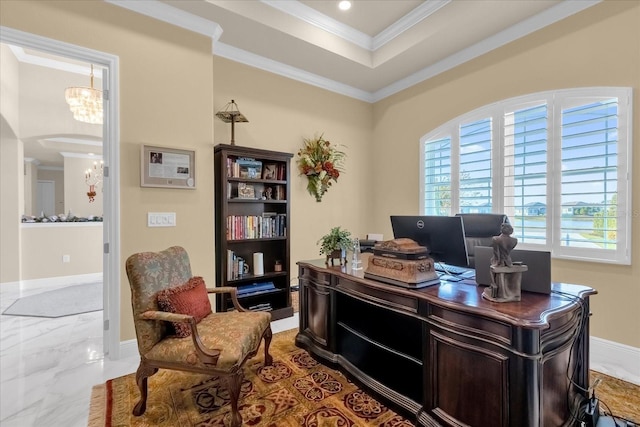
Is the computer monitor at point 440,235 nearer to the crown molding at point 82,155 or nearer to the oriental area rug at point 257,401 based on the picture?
the oriental area rug at point 257,401

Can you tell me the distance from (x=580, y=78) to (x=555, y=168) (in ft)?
2.67

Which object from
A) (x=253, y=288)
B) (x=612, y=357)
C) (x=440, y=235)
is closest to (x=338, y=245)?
(x=440, y=235)

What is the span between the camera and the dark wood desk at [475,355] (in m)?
1.29

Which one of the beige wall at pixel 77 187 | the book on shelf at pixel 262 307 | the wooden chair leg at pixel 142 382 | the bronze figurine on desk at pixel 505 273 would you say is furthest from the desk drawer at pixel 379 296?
the beige wall at pixel 77 187

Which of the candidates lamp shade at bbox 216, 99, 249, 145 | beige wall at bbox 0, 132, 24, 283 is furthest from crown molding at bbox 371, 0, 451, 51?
beige wall at bbox 0, 132, 24, 283

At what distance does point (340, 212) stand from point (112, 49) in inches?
127

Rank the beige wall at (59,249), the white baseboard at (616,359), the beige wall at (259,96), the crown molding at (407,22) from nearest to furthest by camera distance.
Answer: the white baseboard at (616,359)
the beige wall at (259,96)
the crown molding at (407,22)
the beige wall at (59,249)

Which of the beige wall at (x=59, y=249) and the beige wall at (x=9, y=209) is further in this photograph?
the beige wall at (x=59, y=249)

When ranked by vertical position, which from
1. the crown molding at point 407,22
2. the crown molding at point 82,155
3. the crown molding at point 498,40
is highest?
the crown molding at point 407,22

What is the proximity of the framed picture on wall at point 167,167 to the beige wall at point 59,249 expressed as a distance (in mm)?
4428

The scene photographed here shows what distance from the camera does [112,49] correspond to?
2576 mm

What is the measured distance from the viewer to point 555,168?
9.14ft

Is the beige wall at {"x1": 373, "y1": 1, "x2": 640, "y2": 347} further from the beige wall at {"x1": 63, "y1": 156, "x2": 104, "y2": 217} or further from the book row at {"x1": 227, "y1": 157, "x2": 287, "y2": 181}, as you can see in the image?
the beige wall at {"x1": 63, "y1": 156, "x2": 104, "y2": 217}

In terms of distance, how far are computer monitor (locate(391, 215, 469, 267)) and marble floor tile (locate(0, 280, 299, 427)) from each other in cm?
193
